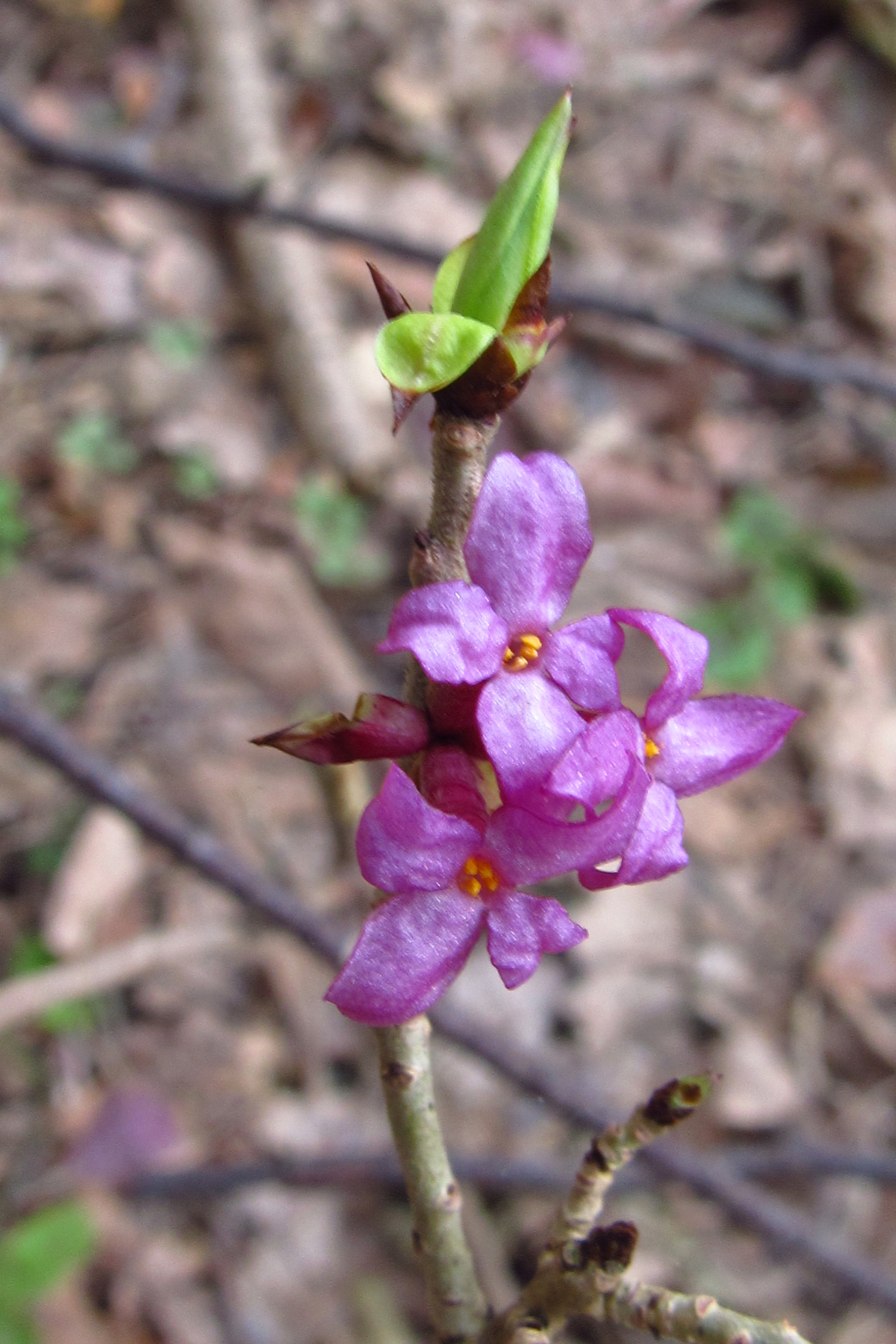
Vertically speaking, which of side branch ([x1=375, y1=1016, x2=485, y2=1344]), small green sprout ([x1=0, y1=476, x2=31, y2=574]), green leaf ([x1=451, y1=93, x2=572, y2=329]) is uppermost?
green leaf ([x1=451, y1=93, x2=572, y2=329])

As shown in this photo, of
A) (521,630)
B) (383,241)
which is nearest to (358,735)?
(521,630)

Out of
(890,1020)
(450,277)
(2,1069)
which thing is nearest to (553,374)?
(890,1020)

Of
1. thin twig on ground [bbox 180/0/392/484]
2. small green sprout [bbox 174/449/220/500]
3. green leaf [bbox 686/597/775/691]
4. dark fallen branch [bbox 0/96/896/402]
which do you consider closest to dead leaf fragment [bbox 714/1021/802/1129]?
green leaf [bbox 686/597/775/691]

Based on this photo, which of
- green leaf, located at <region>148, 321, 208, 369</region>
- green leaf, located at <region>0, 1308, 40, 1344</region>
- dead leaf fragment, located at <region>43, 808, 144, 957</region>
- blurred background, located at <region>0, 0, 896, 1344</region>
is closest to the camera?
green leaf, located at <region>0, 1308, 40, 1344</region>

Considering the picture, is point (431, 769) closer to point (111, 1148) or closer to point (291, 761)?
point (111, 1148)

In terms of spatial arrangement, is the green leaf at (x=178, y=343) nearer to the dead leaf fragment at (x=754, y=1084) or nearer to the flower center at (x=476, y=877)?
the dead leaf fragment at (x=754, y=1084)

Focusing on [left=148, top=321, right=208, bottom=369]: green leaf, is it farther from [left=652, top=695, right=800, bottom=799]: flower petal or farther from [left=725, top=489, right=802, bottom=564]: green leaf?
[left=652, top=695, right=800, bottom=799]: flower petal

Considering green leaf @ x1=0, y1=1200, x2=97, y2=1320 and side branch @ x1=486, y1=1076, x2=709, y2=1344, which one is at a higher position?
side branch @ x1=486, y1=1076, x2=709, y2=1344

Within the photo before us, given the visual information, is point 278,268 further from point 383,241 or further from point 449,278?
point 449,278
